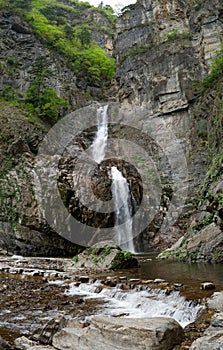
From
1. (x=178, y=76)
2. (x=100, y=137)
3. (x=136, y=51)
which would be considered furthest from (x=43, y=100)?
(x=178, y=76)

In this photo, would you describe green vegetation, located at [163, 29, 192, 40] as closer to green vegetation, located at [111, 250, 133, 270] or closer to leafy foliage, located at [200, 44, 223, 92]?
leafy foliage, located at [200, 44, 223, 92]

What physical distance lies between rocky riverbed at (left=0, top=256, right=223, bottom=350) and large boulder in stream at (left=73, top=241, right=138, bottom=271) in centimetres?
235

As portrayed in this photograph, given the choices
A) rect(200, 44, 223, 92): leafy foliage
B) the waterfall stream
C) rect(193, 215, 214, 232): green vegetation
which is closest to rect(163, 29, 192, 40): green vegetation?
rect(200, 44, 223, 92): leafy foliage

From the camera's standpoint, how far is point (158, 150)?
24.9 m

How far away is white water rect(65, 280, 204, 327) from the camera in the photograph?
5450 mm

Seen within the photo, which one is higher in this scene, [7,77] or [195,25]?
[195,25]

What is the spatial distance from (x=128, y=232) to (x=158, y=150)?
22.7ft

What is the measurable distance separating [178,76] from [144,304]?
71.0 feet

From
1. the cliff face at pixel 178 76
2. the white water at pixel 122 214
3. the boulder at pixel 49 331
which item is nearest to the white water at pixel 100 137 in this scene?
the cliff face at pixel 178 76

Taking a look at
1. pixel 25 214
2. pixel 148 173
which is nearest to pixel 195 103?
pixel 148 173

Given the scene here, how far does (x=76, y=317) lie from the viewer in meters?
5.59

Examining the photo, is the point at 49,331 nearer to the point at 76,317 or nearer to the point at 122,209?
the point at 76,317

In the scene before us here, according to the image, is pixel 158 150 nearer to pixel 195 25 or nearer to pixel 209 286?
pixel 195 25

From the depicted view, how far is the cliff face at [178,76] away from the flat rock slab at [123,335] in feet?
49.4
